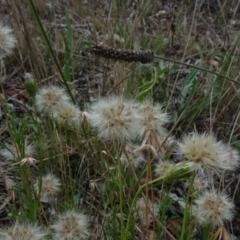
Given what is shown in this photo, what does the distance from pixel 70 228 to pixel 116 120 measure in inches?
13.7


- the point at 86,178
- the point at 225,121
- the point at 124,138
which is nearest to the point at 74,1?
the point at 225,121

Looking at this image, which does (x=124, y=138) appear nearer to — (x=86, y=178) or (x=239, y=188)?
Result: (x=86, y=178)

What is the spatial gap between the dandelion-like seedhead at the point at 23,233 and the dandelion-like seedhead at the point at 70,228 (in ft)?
0.27

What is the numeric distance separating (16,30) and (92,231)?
5.30ft

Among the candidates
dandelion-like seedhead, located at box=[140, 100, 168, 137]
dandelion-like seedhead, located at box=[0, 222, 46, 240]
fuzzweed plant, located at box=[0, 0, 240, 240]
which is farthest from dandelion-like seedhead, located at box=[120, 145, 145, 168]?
dandelion-like seedhead, located at box=[0, 222, 46, 240]

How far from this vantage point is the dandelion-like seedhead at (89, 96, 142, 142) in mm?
1154

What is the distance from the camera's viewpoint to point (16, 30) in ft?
9.23

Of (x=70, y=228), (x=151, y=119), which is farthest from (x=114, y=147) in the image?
(x=70, y=228)

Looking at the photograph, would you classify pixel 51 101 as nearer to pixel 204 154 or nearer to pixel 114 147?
pixel 114 147

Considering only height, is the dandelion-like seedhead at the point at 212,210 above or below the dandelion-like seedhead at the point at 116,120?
below

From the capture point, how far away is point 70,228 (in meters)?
1.33

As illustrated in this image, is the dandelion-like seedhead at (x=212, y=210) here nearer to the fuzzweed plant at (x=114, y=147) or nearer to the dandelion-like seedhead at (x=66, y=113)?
the fuzzweed plant at (x=114, y=147)

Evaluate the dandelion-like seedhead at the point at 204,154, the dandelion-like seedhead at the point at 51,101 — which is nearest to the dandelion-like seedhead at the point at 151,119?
the dandelion-like seedhead at the point at 204,154

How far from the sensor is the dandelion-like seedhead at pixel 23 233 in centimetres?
119
